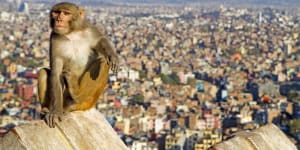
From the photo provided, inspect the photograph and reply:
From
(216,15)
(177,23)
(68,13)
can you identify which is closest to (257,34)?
(177,23)

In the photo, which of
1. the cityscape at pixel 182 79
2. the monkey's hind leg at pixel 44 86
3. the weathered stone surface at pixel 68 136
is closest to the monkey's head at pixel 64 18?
the monkey's hind leg at pixel 44 86

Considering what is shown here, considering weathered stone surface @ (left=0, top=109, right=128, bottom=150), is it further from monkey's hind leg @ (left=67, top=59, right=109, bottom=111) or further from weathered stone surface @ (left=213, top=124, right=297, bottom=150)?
monkey's hind leg @ (left=67, top=59, right=109, bottom=111)

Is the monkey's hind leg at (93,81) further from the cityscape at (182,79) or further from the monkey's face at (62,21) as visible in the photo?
the cityscape at (182,79)

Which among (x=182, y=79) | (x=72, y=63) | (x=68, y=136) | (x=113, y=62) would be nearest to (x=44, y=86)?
(x=72, y=63)

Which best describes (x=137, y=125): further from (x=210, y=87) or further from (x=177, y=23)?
(x=177, y=23)

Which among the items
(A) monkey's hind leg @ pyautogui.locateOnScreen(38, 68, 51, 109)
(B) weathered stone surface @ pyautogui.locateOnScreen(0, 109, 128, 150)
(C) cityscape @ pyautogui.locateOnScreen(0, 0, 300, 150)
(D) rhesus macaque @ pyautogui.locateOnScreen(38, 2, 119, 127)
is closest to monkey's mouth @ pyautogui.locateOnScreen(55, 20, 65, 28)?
(D) rhesus macaque @ pyautogui.locateOnScreen(38, 2, 119, 127)

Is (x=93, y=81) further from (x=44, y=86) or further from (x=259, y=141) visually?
(x=259, y=141)

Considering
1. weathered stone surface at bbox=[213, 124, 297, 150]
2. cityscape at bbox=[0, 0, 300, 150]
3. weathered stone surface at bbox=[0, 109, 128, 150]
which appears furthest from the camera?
cityscape at bbox=[0, 0, 300, 150]
